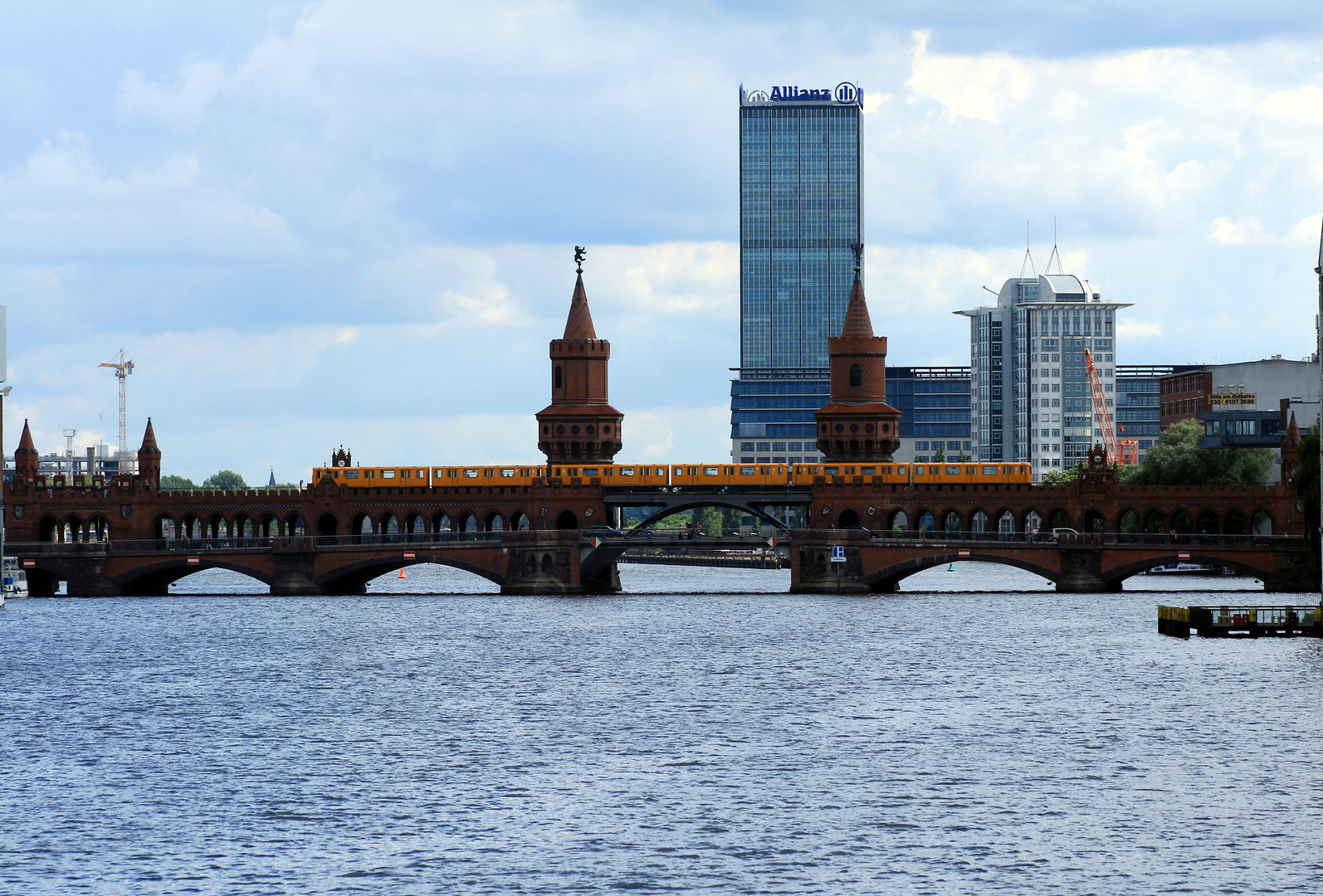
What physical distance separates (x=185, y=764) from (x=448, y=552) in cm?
8619

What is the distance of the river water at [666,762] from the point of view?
5784cm

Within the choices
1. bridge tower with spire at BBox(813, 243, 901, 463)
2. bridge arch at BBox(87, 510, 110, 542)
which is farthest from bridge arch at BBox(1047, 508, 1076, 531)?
bridge arch at BBox(87, 510, 110, 542)

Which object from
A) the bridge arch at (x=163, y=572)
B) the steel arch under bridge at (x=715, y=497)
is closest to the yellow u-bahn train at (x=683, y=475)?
the steel arch under bridge at (x=715, y=497)

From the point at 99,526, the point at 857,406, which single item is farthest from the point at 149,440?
the point at 857,406

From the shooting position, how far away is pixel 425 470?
176750 mm

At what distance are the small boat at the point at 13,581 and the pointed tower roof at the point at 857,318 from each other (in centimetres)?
7603

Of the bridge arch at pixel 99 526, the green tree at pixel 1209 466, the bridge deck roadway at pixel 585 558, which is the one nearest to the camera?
the bridge deck roadway at pixel 585 558

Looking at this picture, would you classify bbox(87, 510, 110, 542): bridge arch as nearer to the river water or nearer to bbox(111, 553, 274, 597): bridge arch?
bbox(111, 553, 274, 597): bridge arch

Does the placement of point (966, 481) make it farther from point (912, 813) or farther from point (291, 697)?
point (912, 813)

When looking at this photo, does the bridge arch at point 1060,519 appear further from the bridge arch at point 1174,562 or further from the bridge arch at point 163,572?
the bridge arch at point 163,572

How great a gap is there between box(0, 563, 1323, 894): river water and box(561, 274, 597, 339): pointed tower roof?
6644 centimetres

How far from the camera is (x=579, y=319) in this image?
194250mm

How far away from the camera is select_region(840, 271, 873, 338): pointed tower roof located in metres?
192

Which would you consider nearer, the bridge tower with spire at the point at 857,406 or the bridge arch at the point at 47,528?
the bridge arch at the point at 47,528
